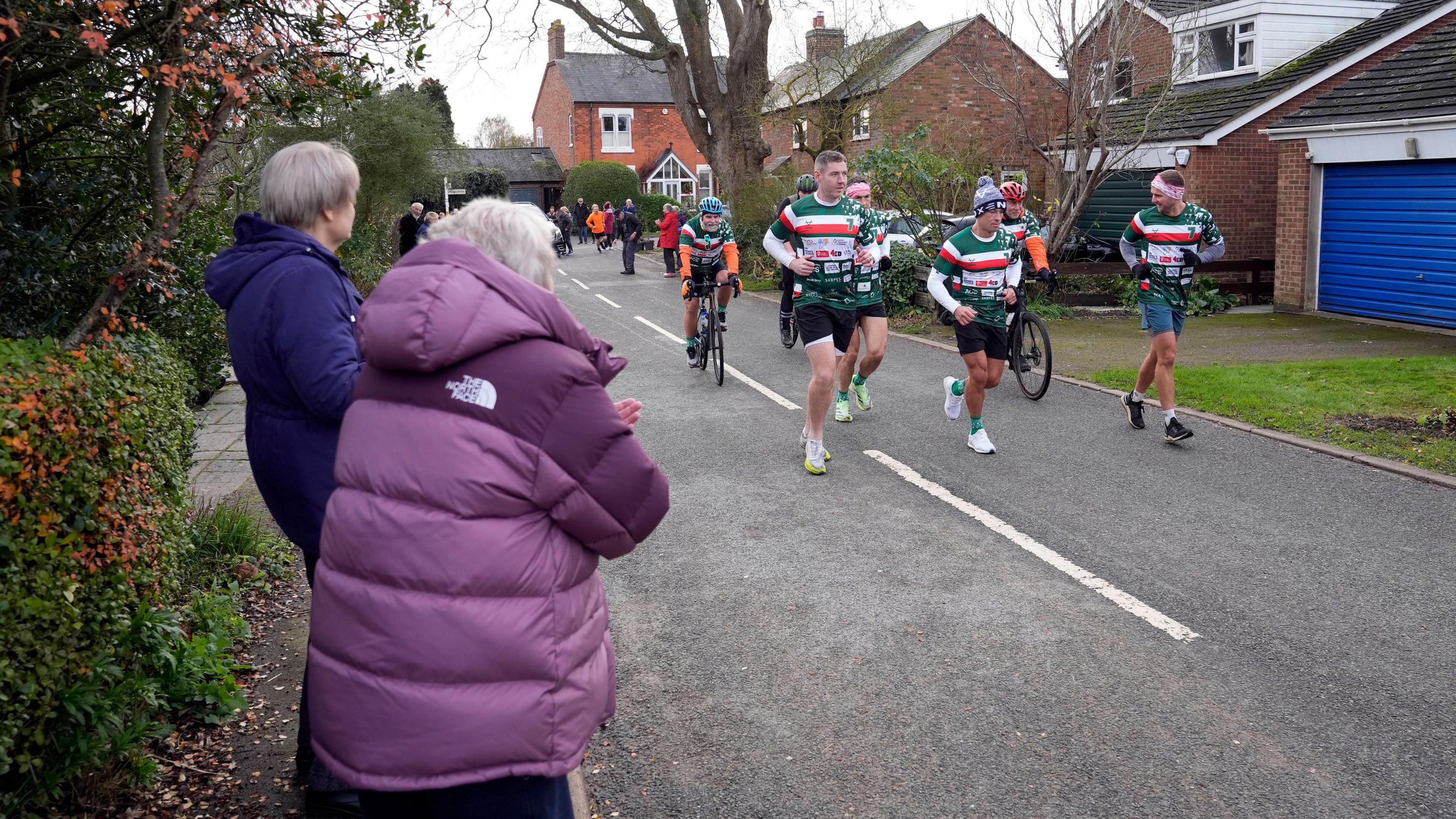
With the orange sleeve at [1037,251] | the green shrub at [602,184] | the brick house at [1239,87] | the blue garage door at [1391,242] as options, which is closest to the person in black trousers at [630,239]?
the brick house at [1239,87]

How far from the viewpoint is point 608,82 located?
211 feet

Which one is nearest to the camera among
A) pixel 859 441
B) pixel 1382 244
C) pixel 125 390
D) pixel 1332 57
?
pixel 125 390

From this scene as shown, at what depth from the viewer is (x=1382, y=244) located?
58.5ft

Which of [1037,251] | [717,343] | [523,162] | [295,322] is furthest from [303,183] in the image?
[523,162]

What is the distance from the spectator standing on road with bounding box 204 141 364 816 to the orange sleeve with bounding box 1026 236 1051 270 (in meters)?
7.78

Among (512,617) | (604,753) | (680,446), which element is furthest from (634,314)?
(512,617)

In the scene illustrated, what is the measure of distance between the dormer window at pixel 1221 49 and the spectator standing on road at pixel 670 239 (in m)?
11.6

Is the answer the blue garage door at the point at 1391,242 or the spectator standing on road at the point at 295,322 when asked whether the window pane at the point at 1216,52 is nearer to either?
the blue garage door at the point at 1391,242

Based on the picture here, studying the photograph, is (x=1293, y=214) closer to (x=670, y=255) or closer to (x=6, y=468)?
(x=670, y=255)

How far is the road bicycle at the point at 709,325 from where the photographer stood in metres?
12.5

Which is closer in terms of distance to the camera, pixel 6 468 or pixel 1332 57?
pixel 6 468

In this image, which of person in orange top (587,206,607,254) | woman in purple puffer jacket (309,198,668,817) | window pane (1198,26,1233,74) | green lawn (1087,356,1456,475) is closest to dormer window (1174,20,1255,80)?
window pane (1198,26,1233,74)

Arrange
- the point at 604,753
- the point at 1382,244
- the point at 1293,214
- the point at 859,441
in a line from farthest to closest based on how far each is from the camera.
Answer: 1. the point at 1293,214
2. the point at 1382,244
3. the point at 859,441
4. the point at 604,753

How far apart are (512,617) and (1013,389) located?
10042 mm
